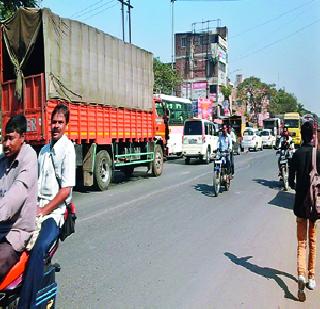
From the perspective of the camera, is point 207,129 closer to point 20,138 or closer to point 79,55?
point 79,55

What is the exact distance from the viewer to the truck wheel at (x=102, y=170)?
1221 centimetres

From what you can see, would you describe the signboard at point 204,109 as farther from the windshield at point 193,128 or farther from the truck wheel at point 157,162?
the truck wheel at point 157,162

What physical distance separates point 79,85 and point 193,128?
1130cm

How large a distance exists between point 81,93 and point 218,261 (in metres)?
7.23

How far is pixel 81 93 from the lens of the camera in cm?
1173

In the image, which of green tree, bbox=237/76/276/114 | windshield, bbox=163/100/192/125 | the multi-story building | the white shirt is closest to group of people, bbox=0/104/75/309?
the white shirt

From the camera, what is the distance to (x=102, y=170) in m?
12.6

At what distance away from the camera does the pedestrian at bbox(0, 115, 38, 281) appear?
2.98 m

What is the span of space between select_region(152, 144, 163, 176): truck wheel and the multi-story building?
46.9 m

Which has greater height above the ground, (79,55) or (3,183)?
(79,55)

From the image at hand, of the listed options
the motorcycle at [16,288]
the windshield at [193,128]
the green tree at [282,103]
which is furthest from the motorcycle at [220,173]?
the green tree at [282,103]

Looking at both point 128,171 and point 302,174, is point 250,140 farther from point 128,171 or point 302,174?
point 302,174

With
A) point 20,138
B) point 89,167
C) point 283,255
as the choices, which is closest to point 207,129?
point 89,167

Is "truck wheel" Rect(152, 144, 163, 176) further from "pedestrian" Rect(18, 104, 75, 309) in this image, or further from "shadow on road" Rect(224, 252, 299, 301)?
"pedestrian" Rect(18, 104, 75, 309)
